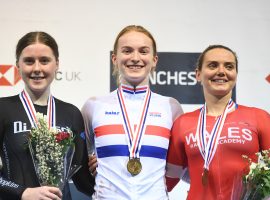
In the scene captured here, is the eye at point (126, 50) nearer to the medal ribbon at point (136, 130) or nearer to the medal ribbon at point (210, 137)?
the medal ribbon at point (136, 130)

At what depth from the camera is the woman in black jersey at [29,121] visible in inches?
69.6

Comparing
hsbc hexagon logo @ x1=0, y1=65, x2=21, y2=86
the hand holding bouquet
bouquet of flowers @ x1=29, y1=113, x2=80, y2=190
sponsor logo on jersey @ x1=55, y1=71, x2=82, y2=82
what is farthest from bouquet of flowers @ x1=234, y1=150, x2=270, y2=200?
hsbc hexagon logo @ x1=0, y1=65, x2=21, y2=86

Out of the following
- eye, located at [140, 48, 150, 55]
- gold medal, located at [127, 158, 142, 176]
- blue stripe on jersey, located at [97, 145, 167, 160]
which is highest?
eye, located at [140, 48, 150, 55]

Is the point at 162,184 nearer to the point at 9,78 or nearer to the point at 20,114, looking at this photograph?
the point at 20,114

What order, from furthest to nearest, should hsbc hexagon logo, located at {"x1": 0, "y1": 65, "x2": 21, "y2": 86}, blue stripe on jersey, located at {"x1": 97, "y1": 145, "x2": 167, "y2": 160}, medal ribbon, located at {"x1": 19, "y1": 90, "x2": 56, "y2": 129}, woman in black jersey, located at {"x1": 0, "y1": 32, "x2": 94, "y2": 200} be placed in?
hsbc hexagon logo, located at {"x1": 0, "y1": 65, "x2": 21, "y2": 86}, blue stripe on jersey, located at {"x1": 97, "y1": 145, "x2": 167, "y2": 160}, medal ribbon, located at {"x1": 19, "y1": 90, "x2": 56, "y2": 129}, woman in black jersey, located at {"x1": 0, "y1": 32, "x2": 94, "y2": 200}

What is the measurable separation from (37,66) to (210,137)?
862mm

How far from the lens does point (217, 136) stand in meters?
2.00

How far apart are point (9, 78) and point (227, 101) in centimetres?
164

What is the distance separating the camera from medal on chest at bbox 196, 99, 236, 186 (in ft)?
6.45

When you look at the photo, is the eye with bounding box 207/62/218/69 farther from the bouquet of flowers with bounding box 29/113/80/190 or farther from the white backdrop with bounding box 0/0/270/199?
the white backdrop with bounding box 0/0/270/199

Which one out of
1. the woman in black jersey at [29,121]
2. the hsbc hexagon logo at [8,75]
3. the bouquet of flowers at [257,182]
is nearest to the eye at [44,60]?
the woman in black jersey at [29,121]

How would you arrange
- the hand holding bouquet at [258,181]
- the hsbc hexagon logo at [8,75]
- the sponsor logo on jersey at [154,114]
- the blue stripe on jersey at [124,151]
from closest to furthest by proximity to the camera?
the hand holding bouquet at [258,181] < the blue stripe on jersey at [124,151] < the sponsor logo on jersey at [154,114] < the hsbc hexagon logo at [8,75]

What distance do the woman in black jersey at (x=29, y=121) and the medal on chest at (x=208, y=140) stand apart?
1.87 feet

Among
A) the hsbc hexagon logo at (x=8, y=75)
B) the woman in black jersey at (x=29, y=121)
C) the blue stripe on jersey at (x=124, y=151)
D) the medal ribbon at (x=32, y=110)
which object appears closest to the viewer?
the woman in black jersey at (x=29, y=121)
